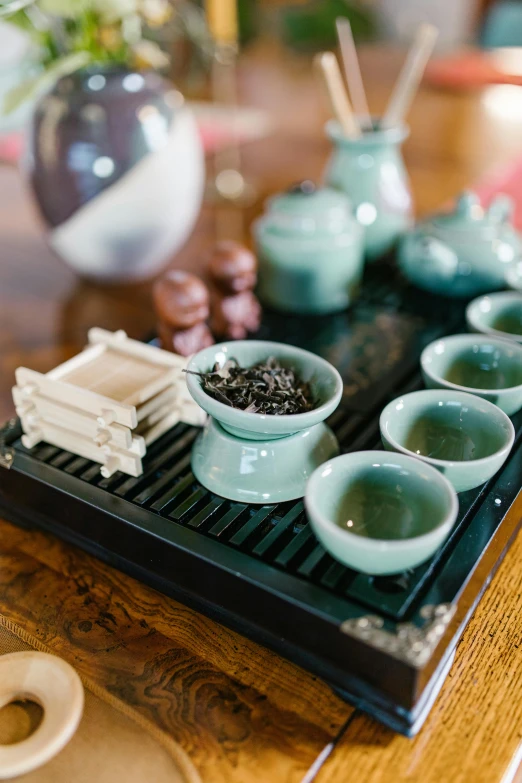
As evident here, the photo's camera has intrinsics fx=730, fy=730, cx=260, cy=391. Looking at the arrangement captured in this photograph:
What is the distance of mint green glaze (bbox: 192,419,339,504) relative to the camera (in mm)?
674

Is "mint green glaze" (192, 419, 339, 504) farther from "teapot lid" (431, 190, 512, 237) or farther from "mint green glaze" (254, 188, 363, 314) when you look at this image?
"teapot lid" (431, 190, 512, 237)

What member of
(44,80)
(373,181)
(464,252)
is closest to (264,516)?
(464,252)

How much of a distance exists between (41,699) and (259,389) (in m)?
0.32

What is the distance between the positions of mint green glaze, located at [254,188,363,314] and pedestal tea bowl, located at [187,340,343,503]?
0.32 m

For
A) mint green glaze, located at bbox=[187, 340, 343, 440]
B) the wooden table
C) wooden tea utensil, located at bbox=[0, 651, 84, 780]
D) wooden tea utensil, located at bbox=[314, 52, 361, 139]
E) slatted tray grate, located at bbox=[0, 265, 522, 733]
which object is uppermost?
wooden tea utensil, located at bbox=[314, 52, 361, 139]

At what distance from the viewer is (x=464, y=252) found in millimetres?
1029

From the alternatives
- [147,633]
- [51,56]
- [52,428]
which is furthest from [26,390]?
[51,56]

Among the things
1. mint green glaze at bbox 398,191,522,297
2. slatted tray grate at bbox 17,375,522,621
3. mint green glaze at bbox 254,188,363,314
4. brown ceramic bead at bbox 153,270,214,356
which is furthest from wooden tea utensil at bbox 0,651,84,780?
mint green glaze at bbox 398,191,522,297

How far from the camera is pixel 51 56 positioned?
3.83ft

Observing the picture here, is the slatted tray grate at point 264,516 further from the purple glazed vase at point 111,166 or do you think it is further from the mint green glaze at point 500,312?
the purple glazed vase at point 111,166

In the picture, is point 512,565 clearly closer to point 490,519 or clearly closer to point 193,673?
point 490,519

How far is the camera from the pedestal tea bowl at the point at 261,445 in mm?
643

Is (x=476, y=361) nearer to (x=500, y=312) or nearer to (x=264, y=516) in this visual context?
(x=500, y=312)

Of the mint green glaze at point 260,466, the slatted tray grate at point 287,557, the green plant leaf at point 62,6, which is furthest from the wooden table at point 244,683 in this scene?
the green plant leaf at point 62,6
